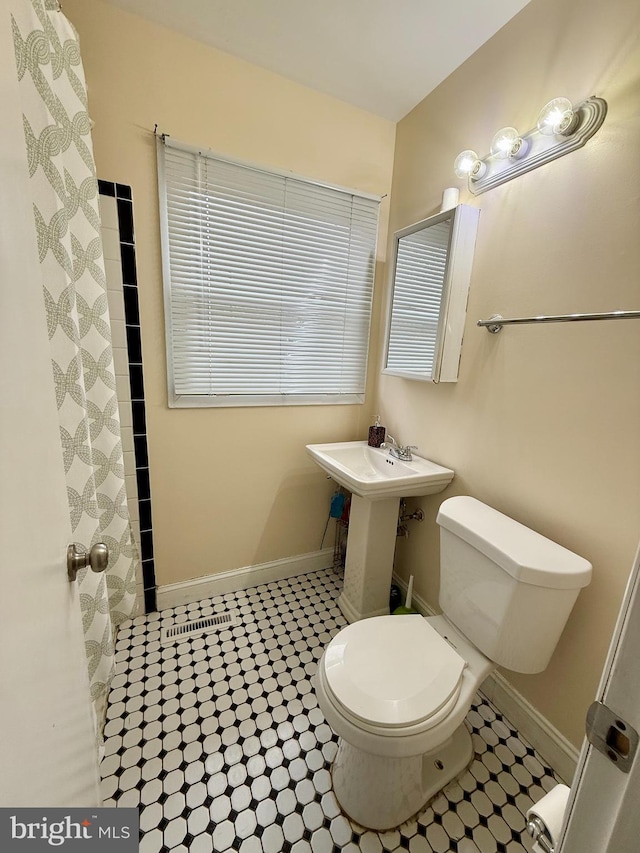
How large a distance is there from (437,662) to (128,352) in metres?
1.61

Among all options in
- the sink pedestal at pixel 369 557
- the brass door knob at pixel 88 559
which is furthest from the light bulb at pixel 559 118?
the brass door knob at pixel 88 559

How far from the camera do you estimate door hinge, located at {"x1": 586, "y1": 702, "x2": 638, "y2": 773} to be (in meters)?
0.36

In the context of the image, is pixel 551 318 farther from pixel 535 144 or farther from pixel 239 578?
pixel 239 578

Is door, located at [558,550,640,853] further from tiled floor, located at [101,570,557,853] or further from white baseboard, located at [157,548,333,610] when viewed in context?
white baseboard, located at [157,548,333,610]

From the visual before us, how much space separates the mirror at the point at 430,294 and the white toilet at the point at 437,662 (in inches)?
28.0

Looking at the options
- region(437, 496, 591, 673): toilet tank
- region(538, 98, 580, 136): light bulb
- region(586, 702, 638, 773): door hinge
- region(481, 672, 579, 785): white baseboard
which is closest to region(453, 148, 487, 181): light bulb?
region(538, 98, 580, 136): light bulb

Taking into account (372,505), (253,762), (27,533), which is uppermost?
(27,533)

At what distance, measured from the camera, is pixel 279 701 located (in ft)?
4.45

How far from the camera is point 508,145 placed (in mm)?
1178

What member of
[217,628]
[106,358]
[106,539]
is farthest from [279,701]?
[106,358]

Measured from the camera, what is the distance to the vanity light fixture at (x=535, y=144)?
1.01 meters

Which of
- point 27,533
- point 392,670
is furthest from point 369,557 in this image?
point 27,533

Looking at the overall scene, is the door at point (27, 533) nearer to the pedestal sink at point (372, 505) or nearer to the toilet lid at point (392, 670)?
the toilet lid at point (392, 670)

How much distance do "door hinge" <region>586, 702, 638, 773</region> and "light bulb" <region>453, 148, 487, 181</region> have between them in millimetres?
1578
